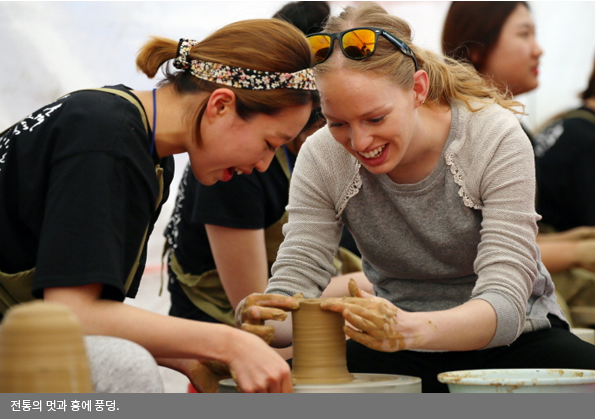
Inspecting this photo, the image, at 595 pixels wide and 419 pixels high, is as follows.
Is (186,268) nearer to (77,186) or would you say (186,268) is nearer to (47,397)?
(77,186)

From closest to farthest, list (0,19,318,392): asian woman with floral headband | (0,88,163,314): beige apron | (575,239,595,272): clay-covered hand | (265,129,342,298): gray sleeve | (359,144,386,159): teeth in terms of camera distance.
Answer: (0,19,318,392): asian woman with floral headband, (0,88,163,314): beige apron, (359,144,386,159): teeth, (265,129,342,298): gray sleeve, (575,239,595,272): clay-covered hand

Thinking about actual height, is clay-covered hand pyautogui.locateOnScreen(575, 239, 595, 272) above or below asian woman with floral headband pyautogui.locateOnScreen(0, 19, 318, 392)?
below

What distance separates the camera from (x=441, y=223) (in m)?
2.04

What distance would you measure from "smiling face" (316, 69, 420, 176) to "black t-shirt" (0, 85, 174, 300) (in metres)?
0.52

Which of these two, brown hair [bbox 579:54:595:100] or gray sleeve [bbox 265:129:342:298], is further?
brown hair [bbox 579:54:595:100]

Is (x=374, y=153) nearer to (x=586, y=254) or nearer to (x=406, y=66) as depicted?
(x=406, y=66)

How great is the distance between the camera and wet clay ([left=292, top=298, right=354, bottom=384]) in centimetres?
172

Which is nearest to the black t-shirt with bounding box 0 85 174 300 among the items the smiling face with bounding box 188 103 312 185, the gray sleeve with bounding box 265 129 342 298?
the smiling face with bounding box 188 103 312 185

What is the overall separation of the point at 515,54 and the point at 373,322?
2197 millimetres

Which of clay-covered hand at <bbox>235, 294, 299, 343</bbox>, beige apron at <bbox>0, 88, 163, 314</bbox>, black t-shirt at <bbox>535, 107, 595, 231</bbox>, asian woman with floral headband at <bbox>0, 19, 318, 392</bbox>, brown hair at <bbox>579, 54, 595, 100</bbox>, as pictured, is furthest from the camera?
brown hair at <bbox>579, 54, 595, 100</bbox>

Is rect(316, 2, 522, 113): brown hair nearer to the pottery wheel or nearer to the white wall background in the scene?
the pottery wheel

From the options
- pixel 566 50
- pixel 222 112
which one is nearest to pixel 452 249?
pixel 222 112

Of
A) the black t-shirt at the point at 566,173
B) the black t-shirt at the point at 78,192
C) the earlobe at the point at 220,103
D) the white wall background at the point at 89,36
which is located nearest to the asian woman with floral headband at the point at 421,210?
the earlobe at the point at 220,103

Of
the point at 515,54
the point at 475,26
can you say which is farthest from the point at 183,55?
the point at 515,54
